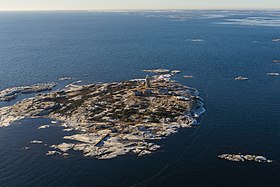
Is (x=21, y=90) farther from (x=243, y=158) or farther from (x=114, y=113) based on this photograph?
(x=243, y=158)

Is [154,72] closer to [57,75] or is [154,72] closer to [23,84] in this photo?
[57,75]

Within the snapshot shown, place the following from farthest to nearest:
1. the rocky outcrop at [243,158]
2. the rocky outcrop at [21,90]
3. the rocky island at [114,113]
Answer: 1. the rocky outcrop at [21,90]
2. the rocky island at [114,113]
3. the rocky outcrop at [243,158]

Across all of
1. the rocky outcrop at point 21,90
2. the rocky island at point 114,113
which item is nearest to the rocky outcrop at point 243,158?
the rocky island at point 114,113

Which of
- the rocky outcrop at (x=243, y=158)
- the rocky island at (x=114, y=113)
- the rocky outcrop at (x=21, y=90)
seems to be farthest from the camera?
the rocky outcrop at (x=21, y=90)

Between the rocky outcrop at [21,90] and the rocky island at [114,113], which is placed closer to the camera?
the rocky island at [114,113]

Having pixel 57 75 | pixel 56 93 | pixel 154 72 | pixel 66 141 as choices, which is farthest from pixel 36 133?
pixel 154 72

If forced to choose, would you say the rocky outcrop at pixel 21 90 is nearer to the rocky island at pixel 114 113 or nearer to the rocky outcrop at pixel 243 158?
the rocky island at pixel 114 113

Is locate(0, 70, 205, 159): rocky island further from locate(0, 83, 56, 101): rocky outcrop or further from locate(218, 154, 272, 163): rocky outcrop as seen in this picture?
locate(218, 154, 272, 163): rocky outcrop

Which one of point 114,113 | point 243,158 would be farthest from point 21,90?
point 243,158

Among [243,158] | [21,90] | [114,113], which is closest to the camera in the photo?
[243,158]
